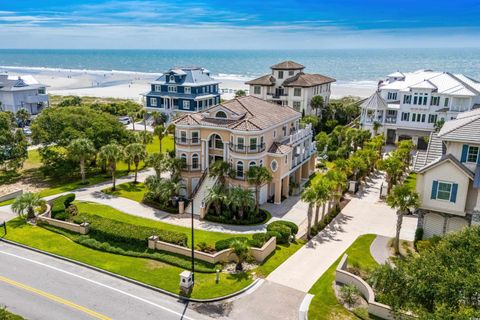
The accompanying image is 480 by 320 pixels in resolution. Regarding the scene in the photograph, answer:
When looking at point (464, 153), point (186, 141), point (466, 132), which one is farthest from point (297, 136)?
point (466, 132)

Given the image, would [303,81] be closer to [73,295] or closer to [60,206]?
[60,206]

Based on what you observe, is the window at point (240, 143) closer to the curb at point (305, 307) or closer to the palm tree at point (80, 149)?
the curb at point (305, 307)

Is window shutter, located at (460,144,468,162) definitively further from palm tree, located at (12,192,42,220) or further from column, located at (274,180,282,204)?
palm tree, located at (12,192,42,220)

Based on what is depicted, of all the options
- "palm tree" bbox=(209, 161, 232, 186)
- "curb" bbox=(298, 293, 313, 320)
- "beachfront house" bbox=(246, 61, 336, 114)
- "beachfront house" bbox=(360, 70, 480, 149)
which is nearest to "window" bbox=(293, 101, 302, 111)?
"beachfront house" bbox=(246, 61, 336, 114)

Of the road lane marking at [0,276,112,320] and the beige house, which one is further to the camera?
the beige house

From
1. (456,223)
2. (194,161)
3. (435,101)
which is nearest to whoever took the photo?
(456,223)

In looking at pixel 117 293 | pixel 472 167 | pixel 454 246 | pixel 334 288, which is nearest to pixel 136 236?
pixel 117 293
